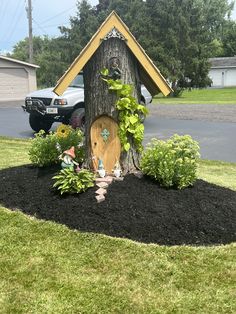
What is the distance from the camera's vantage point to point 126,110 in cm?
537

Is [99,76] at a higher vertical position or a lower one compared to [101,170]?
higher

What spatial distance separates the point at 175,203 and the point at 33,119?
361 inches

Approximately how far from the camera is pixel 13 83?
36000mm

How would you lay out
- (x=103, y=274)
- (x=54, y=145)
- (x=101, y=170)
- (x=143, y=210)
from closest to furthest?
(x=103, y=274) < (x=143, y=210) < (x=101, y=170) < (x=54, y=145)

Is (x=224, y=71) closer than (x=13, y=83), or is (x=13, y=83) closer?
(x=13, y=83)

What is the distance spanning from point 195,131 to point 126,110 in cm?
864

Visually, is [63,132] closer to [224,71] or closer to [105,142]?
[105,142]

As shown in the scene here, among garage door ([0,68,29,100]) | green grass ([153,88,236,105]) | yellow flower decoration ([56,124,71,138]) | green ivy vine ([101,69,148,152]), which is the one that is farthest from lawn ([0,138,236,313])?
garage door ([0,68,29,100])

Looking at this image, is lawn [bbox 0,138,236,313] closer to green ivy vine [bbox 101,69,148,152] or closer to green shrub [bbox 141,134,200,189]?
green shrub [bbox 141,134,200,189]

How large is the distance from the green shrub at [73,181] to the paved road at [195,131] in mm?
5122

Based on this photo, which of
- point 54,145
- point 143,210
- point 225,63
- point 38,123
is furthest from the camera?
point 225,63

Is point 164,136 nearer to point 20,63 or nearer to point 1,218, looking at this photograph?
point 1,218

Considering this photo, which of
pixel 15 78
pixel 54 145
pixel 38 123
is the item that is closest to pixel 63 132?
pixel 54 145

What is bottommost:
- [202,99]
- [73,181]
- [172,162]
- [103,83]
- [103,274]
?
[103,274]
